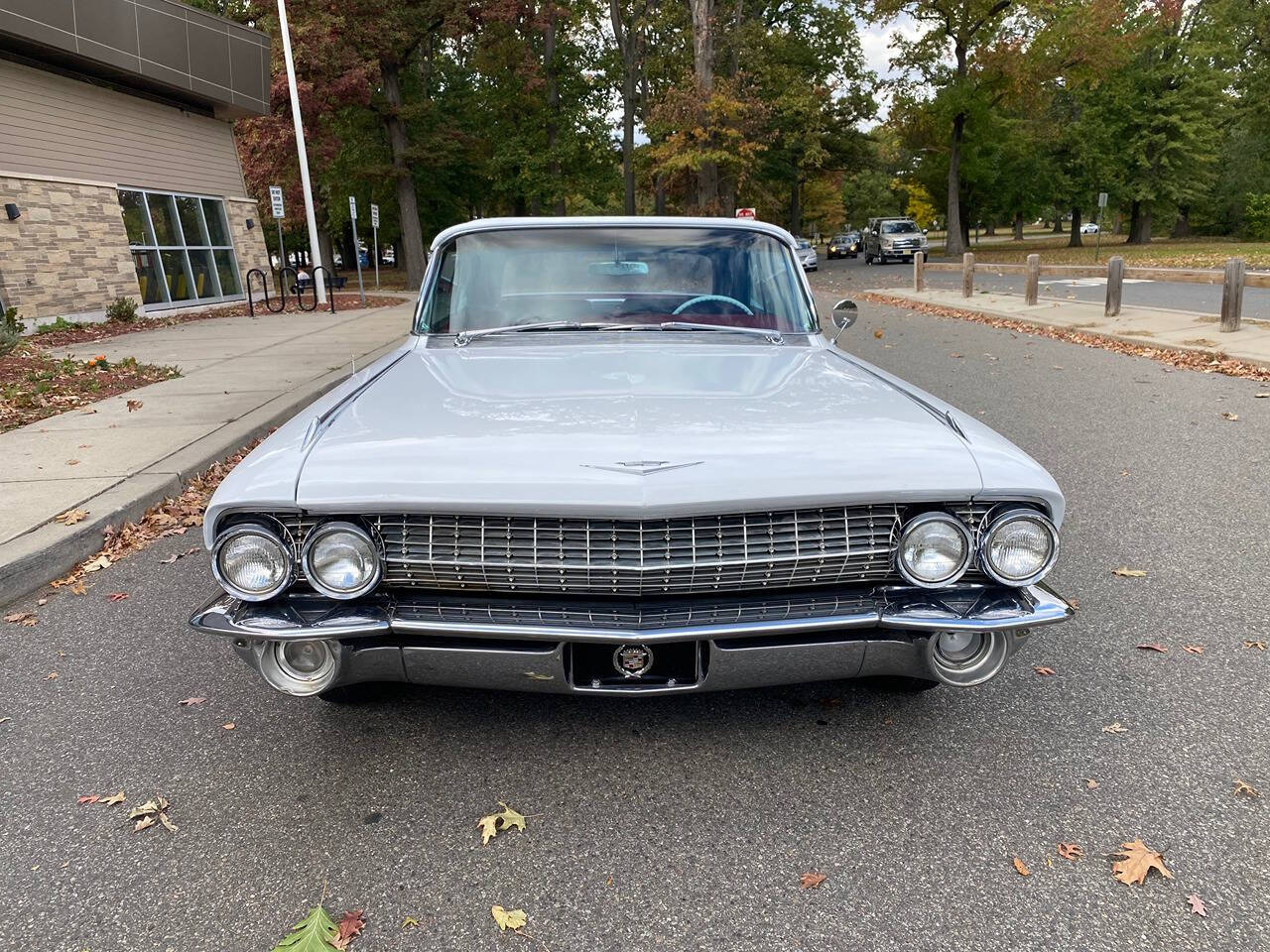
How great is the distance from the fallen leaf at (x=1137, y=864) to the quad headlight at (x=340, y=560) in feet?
6.28

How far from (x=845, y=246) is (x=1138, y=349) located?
1513 inches

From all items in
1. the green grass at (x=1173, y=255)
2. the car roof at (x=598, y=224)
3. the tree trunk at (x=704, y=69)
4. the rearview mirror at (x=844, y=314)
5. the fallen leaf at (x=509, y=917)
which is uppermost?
the tree trunk at (x=704, y=69)

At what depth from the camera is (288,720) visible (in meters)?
2.78

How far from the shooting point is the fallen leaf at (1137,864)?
6.60 feet

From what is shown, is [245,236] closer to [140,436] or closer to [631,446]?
[140,436]

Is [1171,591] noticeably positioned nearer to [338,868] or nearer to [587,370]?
[587,370]

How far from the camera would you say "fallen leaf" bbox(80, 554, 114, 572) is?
427 cm

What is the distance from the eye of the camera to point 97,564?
4301 millimetres

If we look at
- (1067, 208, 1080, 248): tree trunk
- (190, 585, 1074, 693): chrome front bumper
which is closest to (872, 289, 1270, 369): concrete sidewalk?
(190, 585, 1074, 693): chrome front bumper

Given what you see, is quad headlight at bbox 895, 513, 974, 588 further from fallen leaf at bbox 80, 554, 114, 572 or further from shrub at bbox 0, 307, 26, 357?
shrub at bbox 0, 307, 26, 357

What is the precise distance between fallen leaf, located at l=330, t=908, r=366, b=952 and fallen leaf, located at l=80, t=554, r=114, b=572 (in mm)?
3101

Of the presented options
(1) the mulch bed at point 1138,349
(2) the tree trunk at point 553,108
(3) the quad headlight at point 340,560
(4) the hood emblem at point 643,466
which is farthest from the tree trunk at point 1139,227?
(3) the quad headlight at point 340,560

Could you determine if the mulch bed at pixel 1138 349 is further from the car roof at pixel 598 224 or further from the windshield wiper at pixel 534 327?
the windshield wiper at pixel 534 327

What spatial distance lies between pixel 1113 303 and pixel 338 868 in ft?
45.3
